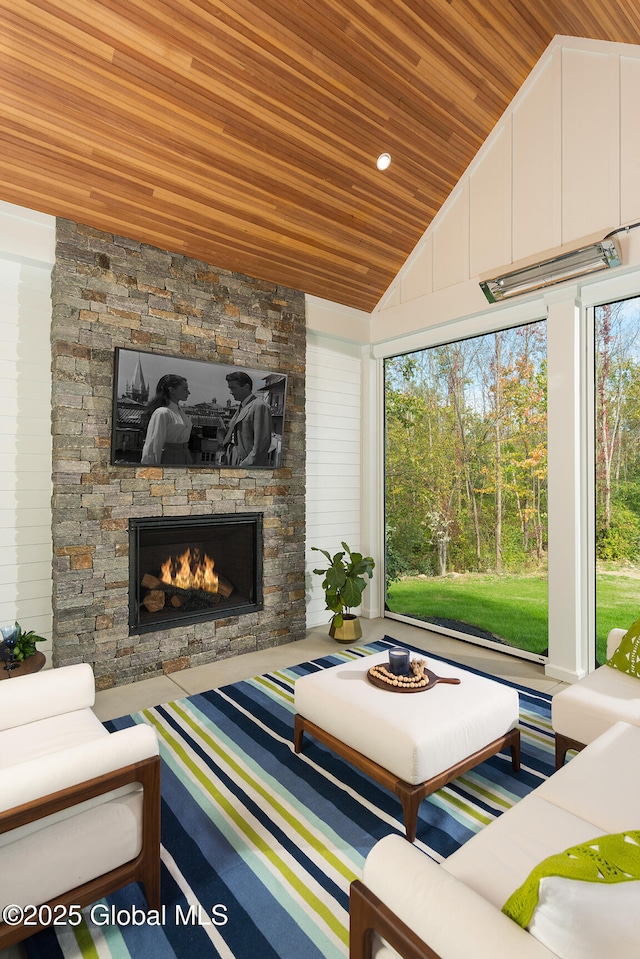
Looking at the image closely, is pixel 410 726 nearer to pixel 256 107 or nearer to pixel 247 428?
pixel 247 428

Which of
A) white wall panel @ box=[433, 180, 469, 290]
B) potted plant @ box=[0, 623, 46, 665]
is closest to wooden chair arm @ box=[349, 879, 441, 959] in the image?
potted plant @ box=[0, 623, 46, 665]

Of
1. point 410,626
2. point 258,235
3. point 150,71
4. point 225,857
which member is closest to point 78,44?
point 150,71

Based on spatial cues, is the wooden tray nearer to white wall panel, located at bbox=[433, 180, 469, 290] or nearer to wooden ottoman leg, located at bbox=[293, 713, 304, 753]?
Answer: wooden ottoman leg, located at bbox=[293, 713, 304, 753]

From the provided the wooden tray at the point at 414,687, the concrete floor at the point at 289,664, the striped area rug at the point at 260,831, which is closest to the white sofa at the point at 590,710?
the striped area rug at the point at 260,831

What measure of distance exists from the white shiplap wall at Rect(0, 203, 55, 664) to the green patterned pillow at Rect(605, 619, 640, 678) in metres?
3.30

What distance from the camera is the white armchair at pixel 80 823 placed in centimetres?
134

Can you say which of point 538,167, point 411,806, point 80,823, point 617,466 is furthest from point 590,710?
point 538,167

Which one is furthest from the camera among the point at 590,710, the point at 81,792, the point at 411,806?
the point at 590,710

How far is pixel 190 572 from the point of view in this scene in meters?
3.92

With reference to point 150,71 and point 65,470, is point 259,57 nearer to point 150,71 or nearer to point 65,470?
point 150,71

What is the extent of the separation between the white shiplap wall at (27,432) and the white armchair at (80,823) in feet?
5.52

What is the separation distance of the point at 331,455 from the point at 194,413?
1590 mm

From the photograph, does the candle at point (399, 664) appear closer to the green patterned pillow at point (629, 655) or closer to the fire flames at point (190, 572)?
the green patterned pillow at point (629, 655)

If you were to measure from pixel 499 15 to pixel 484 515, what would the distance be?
336 cm
